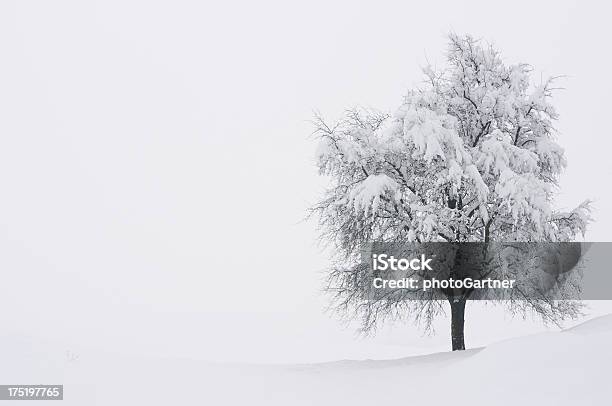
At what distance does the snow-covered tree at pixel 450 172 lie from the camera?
16281mm

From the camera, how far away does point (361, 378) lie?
45.5 feet

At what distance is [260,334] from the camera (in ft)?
141

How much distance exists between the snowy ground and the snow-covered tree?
9.96 ft

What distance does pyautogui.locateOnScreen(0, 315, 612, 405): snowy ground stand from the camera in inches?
400

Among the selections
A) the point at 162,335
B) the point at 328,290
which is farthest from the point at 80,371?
the point at 162,335

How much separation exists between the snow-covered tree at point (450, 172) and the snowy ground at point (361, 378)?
304cm

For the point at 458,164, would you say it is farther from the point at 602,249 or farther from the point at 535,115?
the point at 602,249

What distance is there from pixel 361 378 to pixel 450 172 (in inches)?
235
